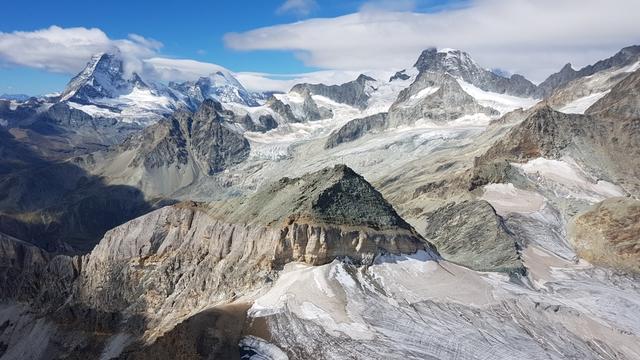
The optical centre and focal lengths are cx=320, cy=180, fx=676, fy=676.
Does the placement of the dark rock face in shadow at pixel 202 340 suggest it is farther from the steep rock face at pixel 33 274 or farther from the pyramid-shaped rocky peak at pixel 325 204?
the steep rock face at pixel 33 274

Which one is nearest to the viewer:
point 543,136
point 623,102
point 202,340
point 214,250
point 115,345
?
point 202,340

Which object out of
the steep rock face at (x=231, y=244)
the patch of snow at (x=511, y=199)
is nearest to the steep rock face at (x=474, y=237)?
the patch of snow at (x=511, y=199)

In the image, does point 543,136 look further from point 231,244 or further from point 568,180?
point 231,244

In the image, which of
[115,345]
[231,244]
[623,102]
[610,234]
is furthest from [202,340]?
[623,102]

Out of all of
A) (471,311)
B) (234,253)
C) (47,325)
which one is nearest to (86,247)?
(47,325)

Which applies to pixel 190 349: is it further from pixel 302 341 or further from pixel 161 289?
pixel 161 289

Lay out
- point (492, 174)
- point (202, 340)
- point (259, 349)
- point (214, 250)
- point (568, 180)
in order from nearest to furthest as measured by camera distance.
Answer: point (259, 349) < point (202, 340) < point (214, 250) < point (492, 174) < point (568, 180)
